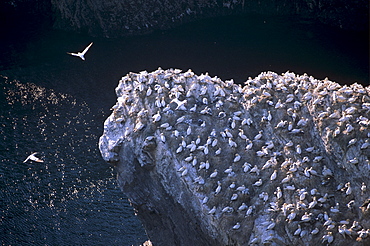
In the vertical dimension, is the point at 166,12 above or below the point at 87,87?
above

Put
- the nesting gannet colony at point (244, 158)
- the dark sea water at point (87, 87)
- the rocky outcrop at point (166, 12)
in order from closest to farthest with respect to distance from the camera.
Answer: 1. the nesting gannet colony at point (244, 158)
2. the dark sea water at point (87, 87)
3. the rocky outcrop at point (166, 12)

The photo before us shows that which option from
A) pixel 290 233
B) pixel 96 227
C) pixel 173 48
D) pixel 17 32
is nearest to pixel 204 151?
pixel 290 233

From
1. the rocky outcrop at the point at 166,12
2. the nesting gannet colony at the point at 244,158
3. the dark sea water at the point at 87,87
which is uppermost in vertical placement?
the rocky outcrop at the point at 166,12

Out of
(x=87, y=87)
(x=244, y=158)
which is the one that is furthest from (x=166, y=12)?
(x=244, y=158)

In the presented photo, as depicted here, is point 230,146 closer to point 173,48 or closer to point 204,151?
point 204,151

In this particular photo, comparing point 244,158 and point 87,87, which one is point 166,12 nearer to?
point 87,87

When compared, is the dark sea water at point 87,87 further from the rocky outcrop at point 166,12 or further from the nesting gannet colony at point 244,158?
the nesting gannet colony at point 244,158

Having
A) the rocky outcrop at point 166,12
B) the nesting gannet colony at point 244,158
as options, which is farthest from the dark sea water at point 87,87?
the nesting gannet colony at point 244,158
